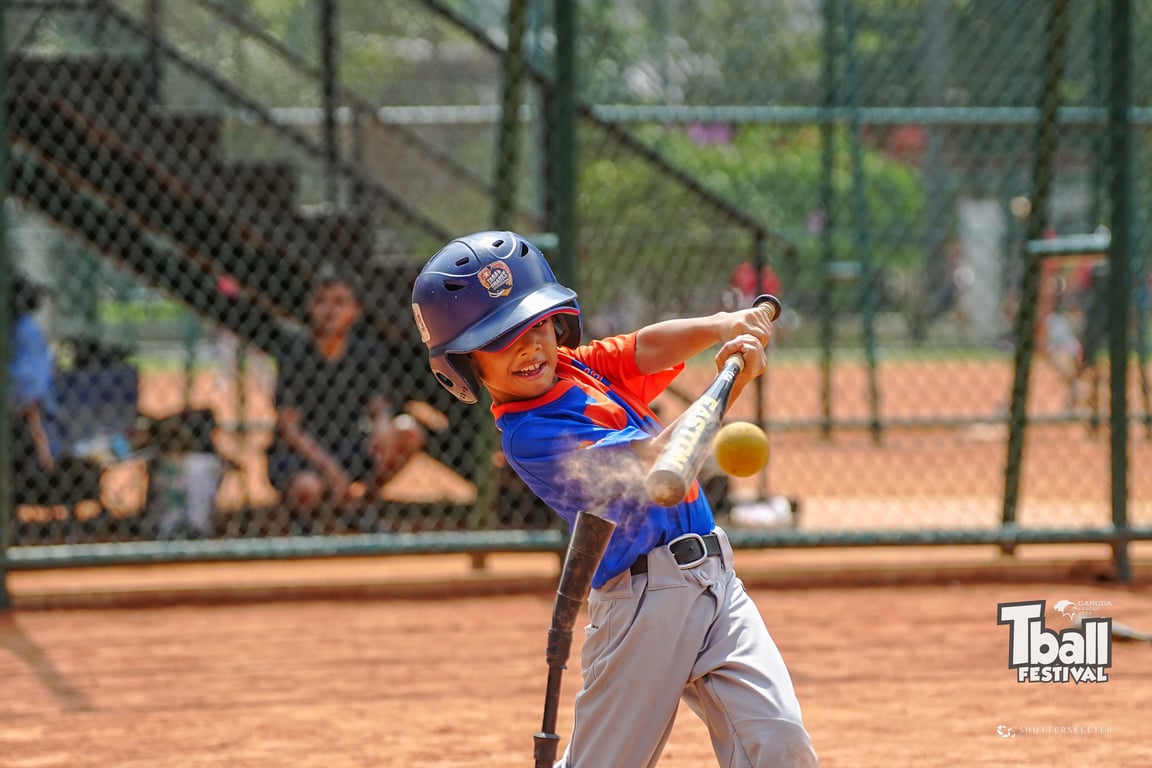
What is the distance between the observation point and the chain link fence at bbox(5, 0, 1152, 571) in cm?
693

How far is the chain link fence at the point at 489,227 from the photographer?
6.93 metres

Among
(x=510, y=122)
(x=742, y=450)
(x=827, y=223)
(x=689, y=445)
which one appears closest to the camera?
(x=689, y=445)

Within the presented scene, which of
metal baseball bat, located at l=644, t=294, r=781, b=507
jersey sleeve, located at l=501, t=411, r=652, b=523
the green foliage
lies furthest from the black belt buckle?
the green foliage

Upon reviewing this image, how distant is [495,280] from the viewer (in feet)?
8.87

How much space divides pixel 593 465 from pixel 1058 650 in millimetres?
2564

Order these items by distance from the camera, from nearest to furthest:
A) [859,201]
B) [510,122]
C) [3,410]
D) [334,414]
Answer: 1. [3,410]
2. [510,122]
3. [334,414]
4. [859,201]

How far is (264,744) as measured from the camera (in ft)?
13.2

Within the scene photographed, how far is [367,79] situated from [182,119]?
744 centimetres

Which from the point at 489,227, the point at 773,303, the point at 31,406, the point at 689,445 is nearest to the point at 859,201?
the point at 489,227

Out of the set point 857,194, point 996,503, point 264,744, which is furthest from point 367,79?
point 264,744

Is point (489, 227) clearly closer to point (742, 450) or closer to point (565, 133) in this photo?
point (565, 133)

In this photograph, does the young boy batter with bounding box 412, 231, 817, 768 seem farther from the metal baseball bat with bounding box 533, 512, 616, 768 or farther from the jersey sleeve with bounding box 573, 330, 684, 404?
the jersey sleeve with bounding box 573, 330, 684, 404

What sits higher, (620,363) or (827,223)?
(827,223)

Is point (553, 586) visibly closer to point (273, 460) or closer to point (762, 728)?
point (273, 460)
